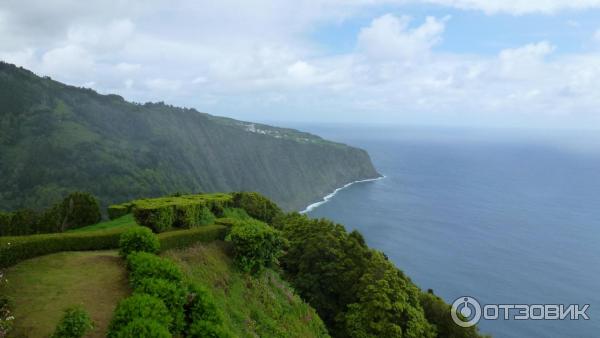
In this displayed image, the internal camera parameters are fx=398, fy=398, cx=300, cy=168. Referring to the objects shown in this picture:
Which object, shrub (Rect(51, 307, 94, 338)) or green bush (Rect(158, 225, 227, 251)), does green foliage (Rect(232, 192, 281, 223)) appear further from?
shrub (Rect(51, 307, 94, 338))

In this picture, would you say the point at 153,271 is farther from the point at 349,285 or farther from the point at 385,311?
the point at 349,285

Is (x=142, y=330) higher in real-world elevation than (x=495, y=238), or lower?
higher

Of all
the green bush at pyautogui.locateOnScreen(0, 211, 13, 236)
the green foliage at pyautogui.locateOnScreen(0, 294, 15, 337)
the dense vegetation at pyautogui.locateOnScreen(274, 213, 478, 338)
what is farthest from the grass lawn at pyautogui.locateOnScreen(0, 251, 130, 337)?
the dense vegetation at pyautogui.locateOnScreen(274, 213, 478, 338)

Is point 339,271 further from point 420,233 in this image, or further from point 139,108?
point 139,108

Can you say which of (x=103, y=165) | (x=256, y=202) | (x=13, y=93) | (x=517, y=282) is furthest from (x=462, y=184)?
(x=13, y=93)

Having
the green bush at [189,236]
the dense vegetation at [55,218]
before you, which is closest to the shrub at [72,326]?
the green bush at [189,236]

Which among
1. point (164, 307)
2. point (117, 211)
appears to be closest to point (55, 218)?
point (117, 211)
